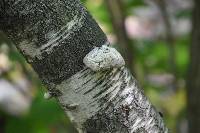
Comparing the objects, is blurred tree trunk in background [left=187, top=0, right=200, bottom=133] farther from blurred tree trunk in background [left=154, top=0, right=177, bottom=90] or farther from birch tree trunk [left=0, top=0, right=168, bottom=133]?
birch tree trunk [left=0, top=0, right=168, bottom=133]

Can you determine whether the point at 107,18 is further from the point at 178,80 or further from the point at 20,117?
the point at 20,117

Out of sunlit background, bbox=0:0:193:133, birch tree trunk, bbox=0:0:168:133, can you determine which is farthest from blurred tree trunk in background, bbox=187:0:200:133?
birch tree trunk, bbox=0:0:168:133

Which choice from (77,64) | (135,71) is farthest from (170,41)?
(77,64)

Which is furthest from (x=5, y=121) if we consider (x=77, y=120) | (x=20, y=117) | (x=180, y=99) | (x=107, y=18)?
(x=77, y=120)

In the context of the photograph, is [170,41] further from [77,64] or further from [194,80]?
[77,64]

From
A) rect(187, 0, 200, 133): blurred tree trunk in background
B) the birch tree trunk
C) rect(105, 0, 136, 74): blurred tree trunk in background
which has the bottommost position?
rect(187, 0, 200, 133): blurred tree trunk in background

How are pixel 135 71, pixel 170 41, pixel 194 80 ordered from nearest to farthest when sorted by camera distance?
pixel 194 80, pixel 135 71, pixel 170 41
